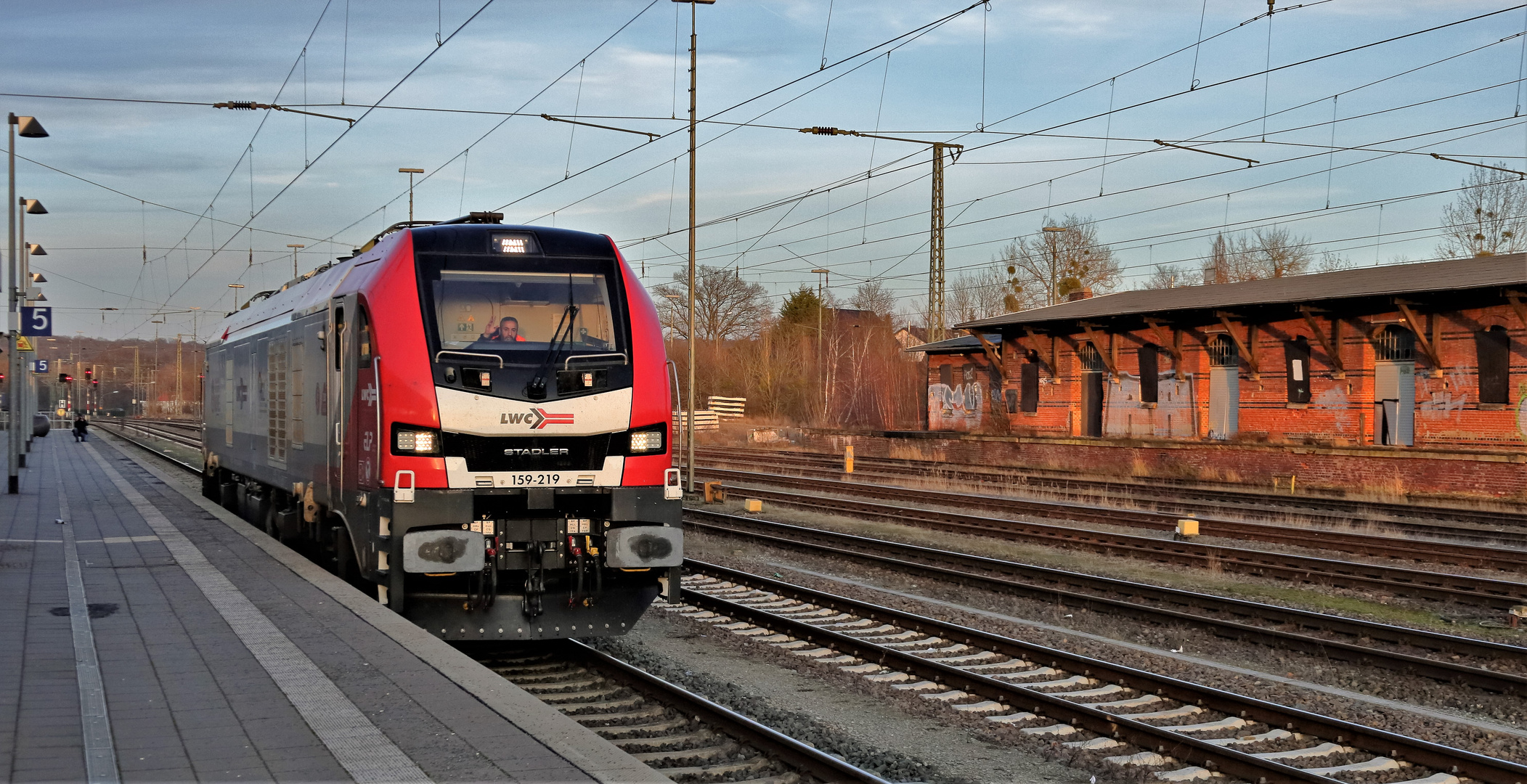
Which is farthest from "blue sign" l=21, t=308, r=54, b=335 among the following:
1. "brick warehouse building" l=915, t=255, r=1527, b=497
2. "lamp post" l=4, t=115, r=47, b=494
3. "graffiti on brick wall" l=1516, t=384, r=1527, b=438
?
"graffiti on brick wall" l=1516, t=384, r=1527, b=438

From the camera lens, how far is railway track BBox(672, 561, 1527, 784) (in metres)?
6.99

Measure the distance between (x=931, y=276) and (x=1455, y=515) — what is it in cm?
2180

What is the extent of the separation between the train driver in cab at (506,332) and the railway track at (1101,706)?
11.1ft

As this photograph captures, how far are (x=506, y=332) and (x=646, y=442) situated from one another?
54.7 inches

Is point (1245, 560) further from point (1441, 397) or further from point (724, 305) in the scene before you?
point (724, 305)

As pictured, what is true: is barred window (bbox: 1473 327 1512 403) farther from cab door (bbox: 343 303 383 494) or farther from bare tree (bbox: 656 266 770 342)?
bare tree (bbox: 656 266 770 342)

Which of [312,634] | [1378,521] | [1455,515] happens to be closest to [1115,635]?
[312,634]

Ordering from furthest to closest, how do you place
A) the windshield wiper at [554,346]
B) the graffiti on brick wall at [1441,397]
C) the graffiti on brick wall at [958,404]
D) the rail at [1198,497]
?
the graffiti on brick wall at [958,404]
the graffiti on brick wall at [1441,397]
the rail at [1198,497]
the windshield wiper at [554,346]

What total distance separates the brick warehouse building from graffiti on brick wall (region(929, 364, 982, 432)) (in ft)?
6.02

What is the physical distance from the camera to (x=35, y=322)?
25812 mm

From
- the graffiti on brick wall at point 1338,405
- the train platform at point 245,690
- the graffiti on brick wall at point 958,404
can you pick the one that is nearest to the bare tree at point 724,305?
the graffiti on brick wall at point 958,404

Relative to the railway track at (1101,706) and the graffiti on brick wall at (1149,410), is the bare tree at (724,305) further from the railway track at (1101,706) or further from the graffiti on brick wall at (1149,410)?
the railway track at (1101,706)

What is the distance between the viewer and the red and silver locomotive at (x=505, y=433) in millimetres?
9227

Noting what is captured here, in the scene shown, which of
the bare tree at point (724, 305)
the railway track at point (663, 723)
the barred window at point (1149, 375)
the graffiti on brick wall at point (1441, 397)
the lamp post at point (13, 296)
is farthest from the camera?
the bare tree at point (724, 305)
